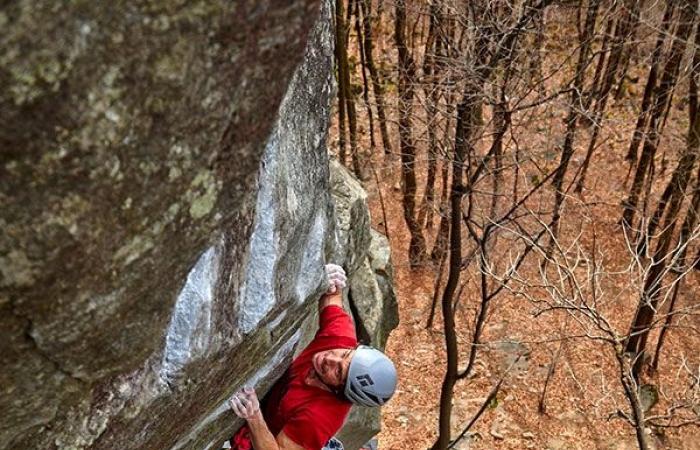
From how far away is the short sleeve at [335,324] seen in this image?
563 cm

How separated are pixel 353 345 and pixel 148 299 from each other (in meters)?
2.93

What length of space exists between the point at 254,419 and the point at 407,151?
10.4 metres

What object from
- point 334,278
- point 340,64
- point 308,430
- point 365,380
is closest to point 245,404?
point 308,430

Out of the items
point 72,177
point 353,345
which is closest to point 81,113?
point 72,177

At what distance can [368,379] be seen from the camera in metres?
4.91

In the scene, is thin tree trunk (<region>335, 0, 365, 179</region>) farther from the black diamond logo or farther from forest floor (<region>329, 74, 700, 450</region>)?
the black diamond logo

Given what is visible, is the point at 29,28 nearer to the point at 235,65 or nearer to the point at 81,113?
the point at 81,113

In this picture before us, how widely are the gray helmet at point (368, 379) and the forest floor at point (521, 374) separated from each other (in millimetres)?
7127

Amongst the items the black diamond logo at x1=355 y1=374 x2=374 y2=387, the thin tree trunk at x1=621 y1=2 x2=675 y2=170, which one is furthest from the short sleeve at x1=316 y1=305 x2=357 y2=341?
the thin tree trunk at x1=621 y1=2 x2=675 y2=170

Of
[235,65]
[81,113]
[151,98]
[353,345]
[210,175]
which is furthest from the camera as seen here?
[353,345]

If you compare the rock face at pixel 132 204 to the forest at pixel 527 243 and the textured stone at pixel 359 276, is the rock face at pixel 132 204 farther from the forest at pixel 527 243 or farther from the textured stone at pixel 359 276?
the forest at pixel 527 243

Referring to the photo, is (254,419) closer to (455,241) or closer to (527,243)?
(455,241)

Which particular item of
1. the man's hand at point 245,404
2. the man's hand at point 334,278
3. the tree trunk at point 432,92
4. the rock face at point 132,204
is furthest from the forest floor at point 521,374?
the rock face at point 132,204

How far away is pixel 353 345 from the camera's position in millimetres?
5574
